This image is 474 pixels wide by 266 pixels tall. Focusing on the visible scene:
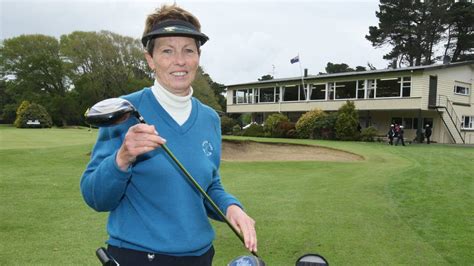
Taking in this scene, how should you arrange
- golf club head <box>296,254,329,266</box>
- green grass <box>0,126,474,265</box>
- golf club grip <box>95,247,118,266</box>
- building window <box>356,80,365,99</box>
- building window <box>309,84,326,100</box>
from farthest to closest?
building window <box>309,84,326,100</box>
building window <box>356,80,365,99</box>
green grass <box>0,126,474,265</box>
golf club grip <box>95,247,118,266</box>
golf club head <box>296,254,329,266</box>

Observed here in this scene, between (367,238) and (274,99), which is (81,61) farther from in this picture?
(367,238)

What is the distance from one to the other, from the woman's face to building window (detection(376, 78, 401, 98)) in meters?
37.7

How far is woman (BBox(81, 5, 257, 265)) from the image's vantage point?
2199 millimetres

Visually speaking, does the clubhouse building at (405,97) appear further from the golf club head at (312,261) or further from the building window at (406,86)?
the golf club head at (312,261)

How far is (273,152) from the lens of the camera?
26.9 metres

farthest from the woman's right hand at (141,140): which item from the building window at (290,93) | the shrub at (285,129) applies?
the building window at (290,93)

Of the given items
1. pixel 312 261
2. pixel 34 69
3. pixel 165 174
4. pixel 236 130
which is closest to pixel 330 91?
pixel 236 130

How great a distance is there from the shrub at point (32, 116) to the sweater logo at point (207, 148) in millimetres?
67683

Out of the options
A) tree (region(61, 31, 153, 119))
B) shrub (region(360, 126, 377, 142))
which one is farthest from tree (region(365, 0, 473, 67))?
tree (region(61, 31, 153, 119))

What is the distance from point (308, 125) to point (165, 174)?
3552 centimetres

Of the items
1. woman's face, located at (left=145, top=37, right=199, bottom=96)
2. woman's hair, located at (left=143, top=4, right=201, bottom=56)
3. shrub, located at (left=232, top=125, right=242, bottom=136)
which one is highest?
woman's hair, located at (left=143, top=4, right=201, bottom=56)

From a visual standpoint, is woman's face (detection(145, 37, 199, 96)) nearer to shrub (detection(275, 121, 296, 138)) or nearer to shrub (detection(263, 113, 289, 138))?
shrub (detection(275, 121, 296, 138))

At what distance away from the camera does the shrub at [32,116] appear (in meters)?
64.6

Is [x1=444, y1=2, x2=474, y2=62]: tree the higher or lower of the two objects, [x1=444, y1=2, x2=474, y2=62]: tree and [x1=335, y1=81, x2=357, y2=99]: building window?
the higher
